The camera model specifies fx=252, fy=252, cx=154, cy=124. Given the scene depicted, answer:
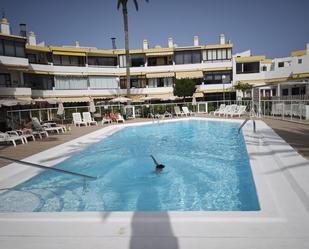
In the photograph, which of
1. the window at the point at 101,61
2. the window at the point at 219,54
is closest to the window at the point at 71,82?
the window at the point at 101,61

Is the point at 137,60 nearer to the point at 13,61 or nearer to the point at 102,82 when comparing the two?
the point at 102,82

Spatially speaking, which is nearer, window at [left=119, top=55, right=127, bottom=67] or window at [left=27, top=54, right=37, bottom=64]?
window at [left=27, top=54, right=37, bottom=64]

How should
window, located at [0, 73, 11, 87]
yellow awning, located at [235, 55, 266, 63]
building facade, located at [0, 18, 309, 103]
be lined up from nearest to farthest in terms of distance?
1. window, located at [0, 73, 11, 87]
2. building facade, located at [0, 18, 309, 103]
3. yellow awning, located at [235, 55, 266, 63]

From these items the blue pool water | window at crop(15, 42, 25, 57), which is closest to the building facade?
window at crop(15, 42, 25, 57)

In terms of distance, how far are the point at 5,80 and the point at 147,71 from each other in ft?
69.3

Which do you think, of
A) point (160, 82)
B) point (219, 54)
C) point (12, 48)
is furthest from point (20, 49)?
point (219, 54)

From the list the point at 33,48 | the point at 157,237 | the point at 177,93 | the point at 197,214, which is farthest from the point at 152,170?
the point at 33,48

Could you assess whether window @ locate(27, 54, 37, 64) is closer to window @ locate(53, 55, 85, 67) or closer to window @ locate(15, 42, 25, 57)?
window @ locate(53, 55, 85, 67)

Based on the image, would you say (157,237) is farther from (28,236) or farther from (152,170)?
(152,170)

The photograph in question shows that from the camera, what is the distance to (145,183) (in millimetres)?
8477

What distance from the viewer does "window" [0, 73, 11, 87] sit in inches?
1220

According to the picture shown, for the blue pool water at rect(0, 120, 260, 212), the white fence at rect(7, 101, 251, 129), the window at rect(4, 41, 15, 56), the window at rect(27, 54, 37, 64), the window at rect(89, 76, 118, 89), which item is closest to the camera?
the blue pool water at rect(0, 120, 260, 212)

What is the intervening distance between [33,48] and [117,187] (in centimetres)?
3398

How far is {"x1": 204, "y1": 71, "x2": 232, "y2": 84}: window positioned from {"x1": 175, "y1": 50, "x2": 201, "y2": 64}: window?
119 inches
